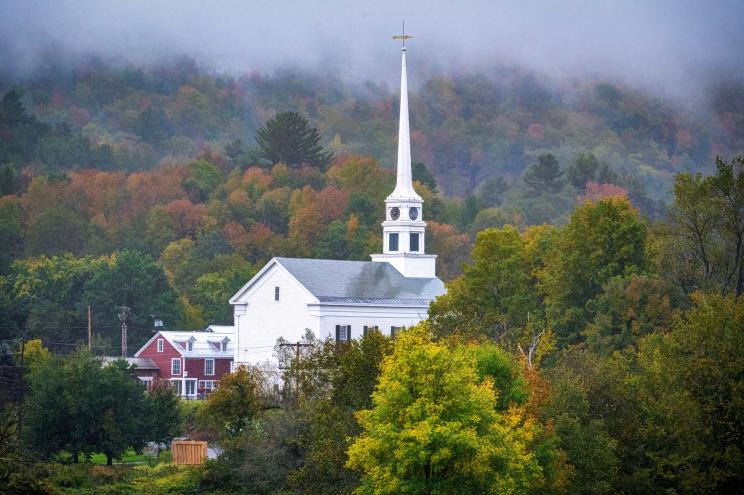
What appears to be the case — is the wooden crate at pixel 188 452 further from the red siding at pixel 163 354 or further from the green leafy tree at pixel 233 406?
the red siding at pixel 163 354

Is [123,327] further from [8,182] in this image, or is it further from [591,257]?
[8,182]

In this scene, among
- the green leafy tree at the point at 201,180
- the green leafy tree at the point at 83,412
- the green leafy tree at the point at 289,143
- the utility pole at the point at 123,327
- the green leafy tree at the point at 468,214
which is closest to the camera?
the green leafy tree at the point at 83,412

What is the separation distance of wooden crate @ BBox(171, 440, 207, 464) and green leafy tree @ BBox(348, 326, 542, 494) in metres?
16.9

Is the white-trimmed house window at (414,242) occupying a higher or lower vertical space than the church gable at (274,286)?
higher

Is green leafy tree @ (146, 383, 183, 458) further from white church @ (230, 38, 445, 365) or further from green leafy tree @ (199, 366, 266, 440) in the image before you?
white church @ (230, 38, 445, 365)

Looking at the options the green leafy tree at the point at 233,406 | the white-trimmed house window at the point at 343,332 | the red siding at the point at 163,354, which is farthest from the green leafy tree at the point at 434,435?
the red siding at the point at 163,354

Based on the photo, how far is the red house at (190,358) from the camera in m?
97.6

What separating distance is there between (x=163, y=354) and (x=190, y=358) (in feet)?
5.30

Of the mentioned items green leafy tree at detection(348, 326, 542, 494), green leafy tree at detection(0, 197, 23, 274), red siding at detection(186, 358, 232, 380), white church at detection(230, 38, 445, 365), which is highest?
green leafy tree at detection(0, 197, 23, 274)

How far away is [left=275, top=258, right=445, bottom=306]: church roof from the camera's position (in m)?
87.8

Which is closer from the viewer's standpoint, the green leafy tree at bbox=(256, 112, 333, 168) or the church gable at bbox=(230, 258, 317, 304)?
the church gable at bbox=(230, 258, 317, 304)

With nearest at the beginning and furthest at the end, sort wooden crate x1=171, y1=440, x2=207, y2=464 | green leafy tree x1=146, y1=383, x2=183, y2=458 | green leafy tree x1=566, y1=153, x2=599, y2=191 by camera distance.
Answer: wooden crate x1=171, y1=440, x2=207, y2=464 < green leafy tree x1=146, y1=383, x2=183, y2=458 < green leafy tree x1=566, y1=153, x2=599, y2=191

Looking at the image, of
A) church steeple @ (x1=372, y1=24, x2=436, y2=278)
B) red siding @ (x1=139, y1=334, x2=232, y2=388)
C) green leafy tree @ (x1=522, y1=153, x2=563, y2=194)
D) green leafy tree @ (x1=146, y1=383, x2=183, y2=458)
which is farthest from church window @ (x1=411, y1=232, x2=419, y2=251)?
green leafy tree @ (x1=522, y1=153, x2=563, y2=194)

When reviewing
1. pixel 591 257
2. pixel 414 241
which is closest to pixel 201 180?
pixel 414 241
